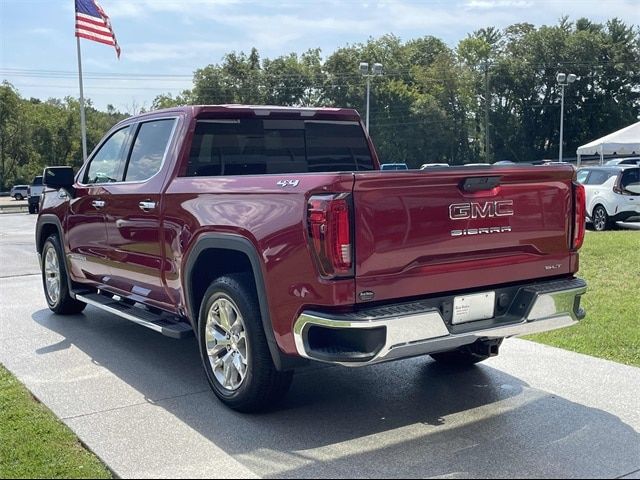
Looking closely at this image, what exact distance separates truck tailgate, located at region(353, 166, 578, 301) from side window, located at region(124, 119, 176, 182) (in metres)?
2.34

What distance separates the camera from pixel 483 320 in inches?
163

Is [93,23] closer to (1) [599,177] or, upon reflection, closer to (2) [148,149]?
(1) [599,177]

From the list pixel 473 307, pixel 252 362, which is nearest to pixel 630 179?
pixel 473 307

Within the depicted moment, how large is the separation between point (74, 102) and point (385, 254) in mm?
67360

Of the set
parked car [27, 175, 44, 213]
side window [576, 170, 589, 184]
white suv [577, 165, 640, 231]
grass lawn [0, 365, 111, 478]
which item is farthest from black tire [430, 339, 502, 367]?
parked car [27, 175, 44, 213]

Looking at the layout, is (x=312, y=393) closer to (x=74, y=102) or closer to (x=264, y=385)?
(x=264, y=385)

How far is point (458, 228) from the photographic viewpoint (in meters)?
3.98

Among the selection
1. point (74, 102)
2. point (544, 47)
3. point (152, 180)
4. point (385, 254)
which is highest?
point (544, 47)

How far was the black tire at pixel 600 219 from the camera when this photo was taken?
16.3 metres

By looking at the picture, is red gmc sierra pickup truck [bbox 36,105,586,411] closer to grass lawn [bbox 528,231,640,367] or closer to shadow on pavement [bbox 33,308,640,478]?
shadow on pavement [bbox 33,308,640,478]

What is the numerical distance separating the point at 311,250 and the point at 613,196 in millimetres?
14291

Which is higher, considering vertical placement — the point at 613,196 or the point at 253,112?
the point at 253,112

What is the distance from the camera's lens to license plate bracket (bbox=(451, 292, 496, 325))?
4.01 metres

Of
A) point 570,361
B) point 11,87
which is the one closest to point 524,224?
point 570,361
